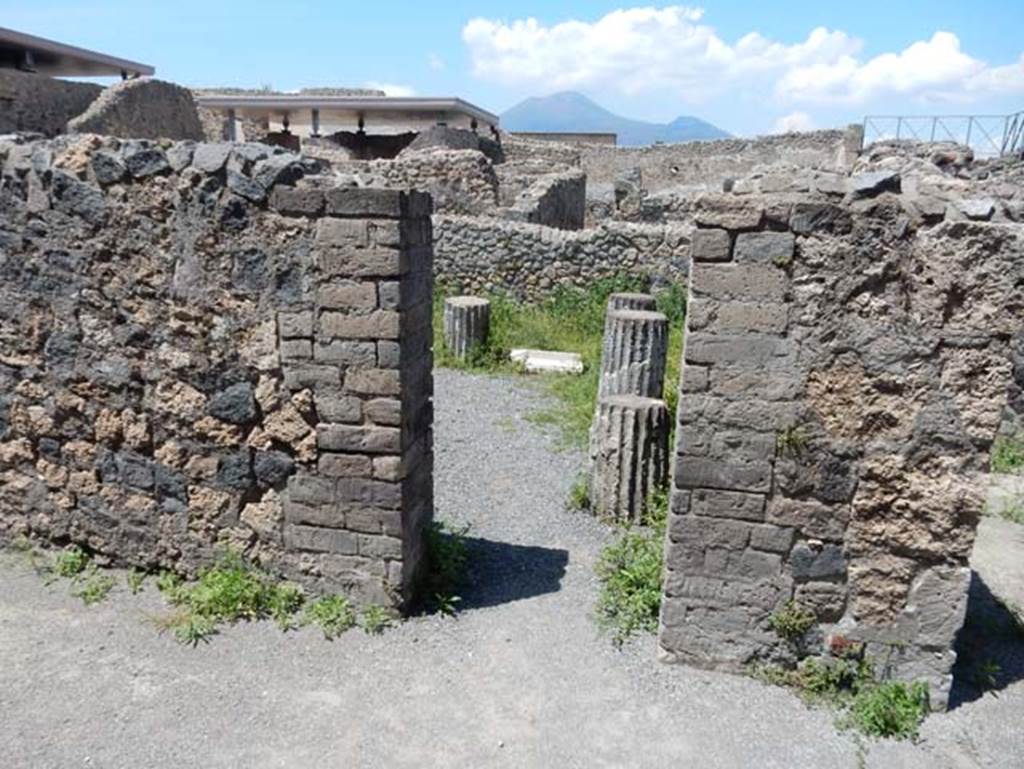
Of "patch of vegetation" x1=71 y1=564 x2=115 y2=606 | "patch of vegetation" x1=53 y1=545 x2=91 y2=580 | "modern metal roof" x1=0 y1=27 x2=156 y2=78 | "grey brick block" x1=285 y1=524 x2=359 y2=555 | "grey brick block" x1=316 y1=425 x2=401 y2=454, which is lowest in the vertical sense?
"patch of vegetation" x1=71 y1=564 x2=115 y2=606

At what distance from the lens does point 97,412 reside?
4766mm

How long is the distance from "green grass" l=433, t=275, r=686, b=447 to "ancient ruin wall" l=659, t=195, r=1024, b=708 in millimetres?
4388

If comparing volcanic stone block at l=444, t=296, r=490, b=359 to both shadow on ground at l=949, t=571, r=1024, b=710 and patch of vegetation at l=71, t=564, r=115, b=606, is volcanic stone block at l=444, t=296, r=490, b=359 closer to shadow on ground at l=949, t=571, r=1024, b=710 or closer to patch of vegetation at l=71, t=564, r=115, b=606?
patch of vegetation at l=71, t=564, r=115, b=606

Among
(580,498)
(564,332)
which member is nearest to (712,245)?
(580,498)

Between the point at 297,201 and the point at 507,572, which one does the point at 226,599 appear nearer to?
the point at 507,572

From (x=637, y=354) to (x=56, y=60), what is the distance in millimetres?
19313

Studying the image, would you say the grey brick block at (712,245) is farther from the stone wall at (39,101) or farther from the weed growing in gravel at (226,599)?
the stone wall at (39,101)

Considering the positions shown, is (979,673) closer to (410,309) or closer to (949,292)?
(949,292)

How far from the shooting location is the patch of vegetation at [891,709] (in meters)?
3.80

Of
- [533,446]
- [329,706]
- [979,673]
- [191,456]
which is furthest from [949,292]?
[533,446]

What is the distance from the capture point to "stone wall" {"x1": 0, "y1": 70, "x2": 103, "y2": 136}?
44.6 feet

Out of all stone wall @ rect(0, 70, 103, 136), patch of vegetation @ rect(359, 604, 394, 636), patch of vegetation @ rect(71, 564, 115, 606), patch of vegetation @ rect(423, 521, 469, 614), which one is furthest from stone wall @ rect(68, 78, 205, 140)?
patch of vegetation @ rect(359, 604, 394, 636)

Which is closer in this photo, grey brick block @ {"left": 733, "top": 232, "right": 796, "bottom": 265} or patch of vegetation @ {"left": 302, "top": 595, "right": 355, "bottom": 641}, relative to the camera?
grey brick block @ {"left": 733, "top": 232, "right": 796, "bottom": 265}

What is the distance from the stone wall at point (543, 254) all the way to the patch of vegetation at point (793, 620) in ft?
27.2
